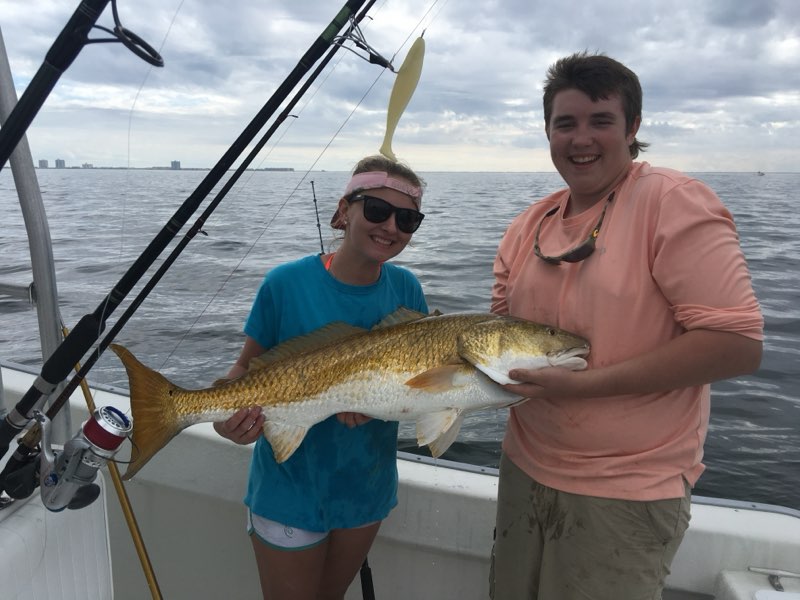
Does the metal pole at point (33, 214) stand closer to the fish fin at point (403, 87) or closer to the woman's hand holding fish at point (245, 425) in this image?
the woman's hand holding fish at point (245, 425)

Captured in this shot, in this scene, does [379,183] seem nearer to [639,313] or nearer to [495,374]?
[495,374]

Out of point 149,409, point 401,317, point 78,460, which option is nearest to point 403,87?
point 401,317

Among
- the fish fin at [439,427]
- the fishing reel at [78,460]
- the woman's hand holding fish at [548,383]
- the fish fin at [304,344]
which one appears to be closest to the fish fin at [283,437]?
the fish fin at [304,344]

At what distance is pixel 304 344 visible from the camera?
2672 millimetres

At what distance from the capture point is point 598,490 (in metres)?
2.23

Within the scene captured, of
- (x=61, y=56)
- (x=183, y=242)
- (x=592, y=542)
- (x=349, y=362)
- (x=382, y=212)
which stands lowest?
(x=592, y=542)

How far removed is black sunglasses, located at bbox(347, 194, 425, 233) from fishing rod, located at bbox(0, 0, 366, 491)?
22.6 inches

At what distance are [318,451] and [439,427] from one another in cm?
58

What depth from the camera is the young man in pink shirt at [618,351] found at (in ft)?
6.57

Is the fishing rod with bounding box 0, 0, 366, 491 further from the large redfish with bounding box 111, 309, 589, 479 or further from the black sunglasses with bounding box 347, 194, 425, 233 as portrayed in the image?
the black sunglasses with bounding box 347, 194, 425, 233

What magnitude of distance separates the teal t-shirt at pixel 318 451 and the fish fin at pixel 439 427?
0.85 ft

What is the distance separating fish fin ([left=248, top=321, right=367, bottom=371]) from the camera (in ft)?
8.72

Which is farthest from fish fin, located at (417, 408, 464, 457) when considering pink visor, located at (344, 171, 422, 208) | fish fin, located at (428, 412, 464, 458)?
pink visor, located at (344, 171, 422, 208)

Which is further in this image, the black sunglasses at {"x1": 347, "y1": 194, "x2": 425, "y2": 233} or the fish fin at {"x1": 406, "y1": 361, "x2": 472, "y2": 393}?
the black sunglasses at {"x1": 347, "y1": 194, "x2": 425, "y2": 233}
